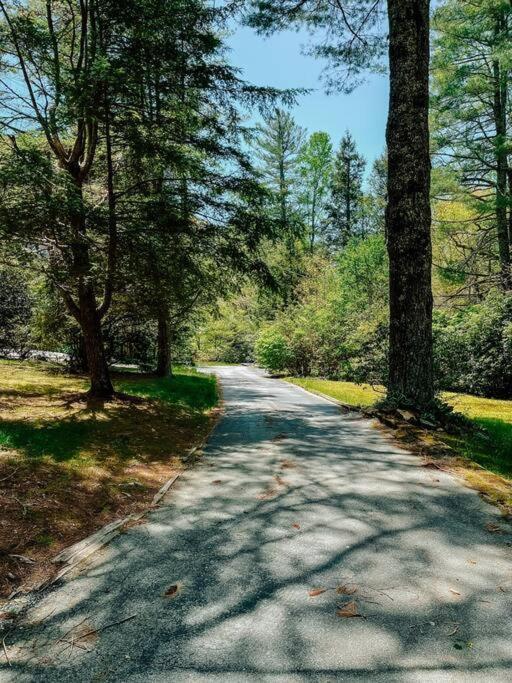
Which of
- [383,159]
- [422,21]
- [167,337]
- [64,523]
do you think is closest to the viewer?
[64,523]

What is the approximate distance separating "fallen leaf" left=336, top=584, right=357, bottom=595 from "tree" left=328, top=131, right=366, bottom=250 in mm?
42889

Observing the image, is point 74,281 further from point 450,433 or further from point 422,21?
point 422,21

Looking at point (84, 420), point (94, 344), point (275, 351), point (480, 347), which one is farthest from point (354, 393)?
point (275, 351)

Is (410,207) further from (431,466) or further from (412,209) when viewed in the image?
(431,466)

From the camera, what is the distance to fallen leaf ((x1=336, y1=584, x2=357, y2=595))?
88.5 inches

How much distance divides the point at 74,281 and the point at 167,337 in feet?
24.5

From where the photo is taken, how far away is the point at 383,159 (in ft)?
137

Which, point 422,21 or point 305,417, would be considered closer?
point 422,21

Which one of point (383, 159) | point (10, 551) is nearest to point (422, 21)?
point (10, 551)

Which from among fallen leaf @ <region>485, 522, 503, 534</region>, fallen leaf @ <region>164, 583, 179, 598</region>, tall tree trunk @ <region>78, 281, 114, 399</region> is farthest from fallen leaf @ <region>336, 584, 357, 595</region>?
tall tree trunk @ <region>78, 281, 114, 399</region>

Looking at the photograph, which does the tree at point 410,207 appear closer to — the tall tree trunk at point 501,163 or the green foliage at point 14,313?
the tall tree trunk at point 501,163

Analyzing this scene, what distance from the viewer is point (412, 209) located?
6.51 m

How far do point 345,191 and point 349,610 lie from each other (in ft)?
149

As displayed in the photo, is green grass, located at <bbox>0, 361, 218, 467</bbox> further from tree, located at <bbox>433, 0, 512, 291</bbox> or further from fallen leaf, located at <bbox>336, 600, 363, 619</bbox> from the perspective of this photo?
tree, located at <bbox>433, 0, 512, 291</bbox>
